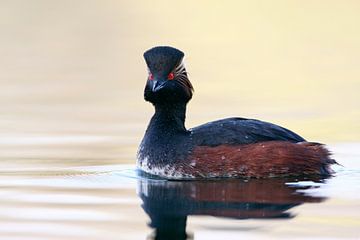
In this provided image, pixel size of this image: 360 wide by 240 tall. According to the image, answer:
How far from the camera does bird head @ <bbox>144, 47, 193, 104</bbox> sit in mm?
13820

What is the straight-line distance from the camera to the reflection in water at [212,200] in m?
10.8

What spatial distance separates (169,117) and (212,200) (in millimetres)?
2593

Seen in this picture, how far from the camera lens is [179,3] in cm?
4616

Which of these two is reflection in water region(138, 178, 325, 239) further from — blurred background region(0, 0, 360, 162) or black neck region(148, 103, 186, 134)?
blurred background region(0, 0, 360, 162)

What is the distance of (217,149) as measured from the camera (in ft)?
43.7

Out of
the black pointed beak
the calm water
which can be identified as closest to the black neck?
the black pointed beak

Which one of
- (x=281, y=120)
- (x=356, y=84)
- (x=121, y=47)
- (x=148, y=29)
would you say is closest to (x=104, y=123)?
(x=281, y=120)

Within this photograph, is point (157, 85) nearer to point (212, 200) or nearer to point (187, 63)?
point (212, 200)

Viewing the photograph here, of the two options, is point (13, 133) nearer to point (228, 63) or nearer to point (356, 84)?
point (356, 84)

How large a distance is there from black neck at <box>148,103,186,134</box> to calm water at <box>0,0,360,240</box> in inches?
26.5

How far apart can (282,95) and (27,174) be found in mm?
9219

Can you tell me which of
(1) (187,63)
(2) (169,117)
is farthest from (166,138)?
(1) (187,63)

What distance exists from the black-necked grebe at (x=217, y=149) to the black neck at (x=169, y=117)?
0.04m

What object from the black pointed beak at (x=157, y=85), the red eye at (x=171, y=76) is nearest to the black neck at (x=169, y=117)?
the red eye at (x=171, y=76)
